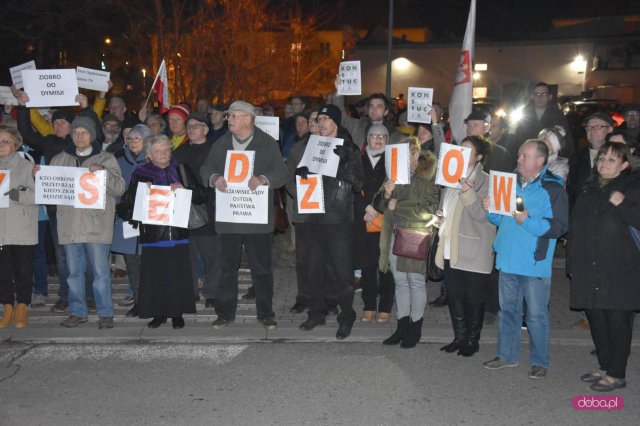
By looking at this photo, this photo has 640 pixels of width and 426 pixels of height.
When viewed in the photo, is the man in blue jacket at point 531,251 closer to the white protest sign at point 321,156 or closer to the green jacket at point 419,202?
the green jacket at point 419,202

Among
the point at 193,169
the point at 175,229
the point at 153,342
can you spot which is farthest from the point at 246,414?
the point at 193,169

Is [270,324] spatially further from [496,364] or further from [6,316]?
[6,316]

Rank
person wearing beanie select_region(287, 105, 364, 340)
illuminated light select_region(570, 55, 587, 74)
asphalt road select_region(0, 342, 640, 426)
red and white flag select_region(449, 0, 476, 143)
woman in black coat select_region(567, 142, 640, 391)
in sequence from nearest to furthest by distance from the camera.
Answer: asphalt road select_region(0, 342, 640, 426)
woman in black coat select_region(567, 142, 640, 391)
person wearing beanie select_region(287, 105, 364, 340)
red and white flag select_region(449, 0, 476, 143)
illuminated light select_region(570, 55, 587, 74)

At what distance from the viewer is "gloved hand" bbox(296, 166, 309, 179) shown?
7.32 m

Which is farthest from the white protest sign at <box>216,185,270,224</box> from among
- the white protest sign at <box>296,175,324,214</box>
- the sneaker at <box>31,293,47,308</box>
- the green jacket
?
the sneaker at <box>31,293,47,308</box>

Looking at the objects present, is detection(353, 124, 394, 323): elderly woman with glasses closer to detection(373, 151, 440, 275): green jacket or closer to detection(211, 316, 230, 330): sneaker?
detection(373, 151, 440, 275): green jacket

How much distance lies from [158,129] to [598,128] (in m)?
5.36

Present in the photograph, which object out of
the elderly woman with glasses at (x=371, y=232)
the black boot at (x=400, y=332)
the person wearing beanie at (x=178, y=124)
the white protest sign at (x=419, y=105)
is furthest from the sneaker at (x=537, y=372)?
the person wearing beanie at (x=178, y=124)

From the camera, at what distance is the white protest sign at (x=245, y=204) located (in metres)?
7.42

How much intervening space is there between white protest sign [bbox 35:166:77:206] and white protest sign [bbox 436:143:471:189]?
366 cm

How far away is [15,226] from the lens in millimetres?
7602

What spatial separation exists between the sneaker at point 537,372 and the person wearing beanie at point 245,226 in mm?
2686

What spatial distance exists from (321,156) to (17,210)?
3.25 m

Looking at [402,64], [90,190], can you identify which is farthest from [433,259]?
[402,64]
